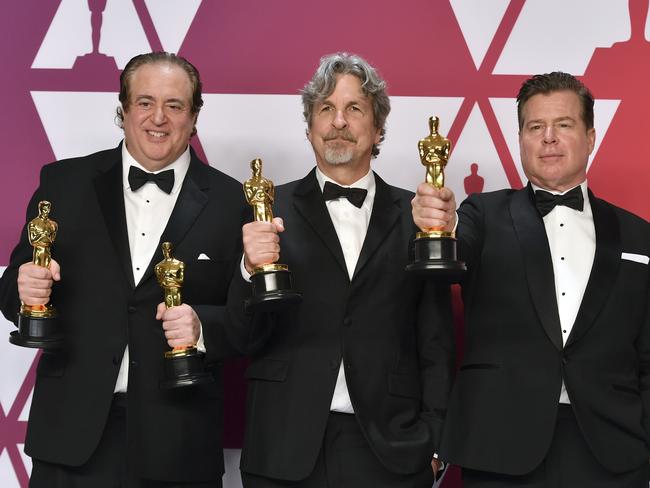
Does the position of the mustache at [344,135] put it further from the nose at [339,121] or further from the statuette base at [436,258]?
the statuette base at [436,258]

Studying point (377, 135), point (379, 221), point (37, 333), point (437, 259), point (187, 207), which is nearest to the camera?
point (437, 259)

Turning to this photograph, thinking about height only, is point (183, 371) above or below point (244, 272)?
below

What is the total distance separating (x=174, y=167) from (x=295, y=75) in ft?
3.42

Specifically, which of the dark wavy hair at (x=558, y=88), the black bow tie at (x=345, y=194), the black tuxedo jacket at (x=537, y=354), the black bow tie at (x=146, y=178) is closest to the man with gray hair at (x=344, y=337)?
the black bow tie at (x=345, y=194)

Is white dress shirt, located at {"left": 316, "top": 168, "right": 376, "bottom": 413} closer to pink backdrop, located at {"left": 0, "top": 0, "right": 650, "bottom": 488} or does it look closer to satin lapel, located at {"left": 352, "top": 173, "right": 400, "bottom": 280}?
satin lapel, located at {"left": 352, "top": 173, "right": 400, "bottom": 280}

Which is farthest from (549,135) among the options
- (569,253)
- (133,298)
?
(133,298)


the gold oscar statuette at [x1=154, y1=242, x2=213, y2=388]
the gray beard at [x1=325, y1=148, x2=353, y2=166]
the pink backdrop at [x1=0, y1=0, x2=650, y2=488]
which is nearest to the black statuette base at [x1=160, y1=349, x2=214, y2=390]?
the gold oscar statuette at [x1=154, y1=242, x2=213, y2=388]

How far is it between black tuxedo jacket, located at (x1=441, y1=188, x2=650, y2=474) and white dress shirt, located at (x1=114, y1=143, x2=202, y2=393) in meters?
1.04

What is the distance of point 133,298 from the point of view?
10.9 feet

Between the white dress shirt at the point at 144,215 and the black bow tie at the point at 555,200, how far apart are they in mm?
1277

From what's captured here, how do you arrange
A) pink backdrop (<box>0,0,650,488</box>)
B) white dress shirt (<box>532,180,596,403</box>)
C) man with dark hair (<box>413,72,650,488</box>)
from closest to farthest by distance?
man with dark hair (<box>413,72,650,488</box>) → white dress shirt (<box>532,180,596,403</box>) → pink backdrop (<box>0,0,650,488</box>)

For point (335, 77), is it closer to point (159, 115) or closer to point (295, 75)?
point (159, 115)

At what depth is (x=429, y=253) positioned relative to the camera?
293cm

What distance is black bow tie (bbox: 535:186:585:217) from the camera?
334cm
